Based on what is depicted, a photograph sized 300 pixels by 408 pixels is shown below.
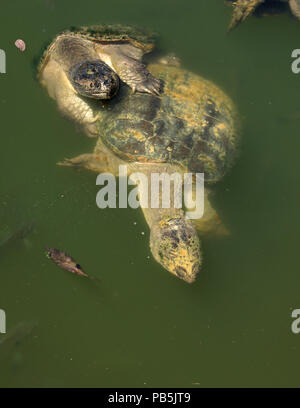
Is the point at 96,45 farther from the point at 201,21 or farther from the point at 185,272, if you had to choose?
the point at 185,272

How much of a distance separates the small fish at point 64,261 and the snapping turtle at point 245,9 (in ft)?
14.1

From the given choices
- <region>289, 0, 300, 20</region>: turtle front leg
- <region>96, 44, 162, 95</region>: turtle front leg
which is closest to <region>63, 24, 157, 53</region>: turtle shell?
<region>96, 44, 162, 95</region>: turtle front leg

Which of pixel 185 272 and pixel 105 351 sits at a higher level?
pixel 185 272

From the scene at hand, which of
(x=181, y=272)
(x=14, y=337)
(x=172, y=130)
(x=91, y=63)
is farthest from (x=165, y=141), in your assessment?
(x=14, y=337)

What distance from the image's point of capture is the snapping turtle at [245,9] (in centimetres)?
615

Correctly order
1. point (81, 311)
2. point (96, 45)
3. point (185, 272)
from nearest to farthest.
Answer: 1. point (185, 272)
2. point (81, 311)
3. point (96, 45)

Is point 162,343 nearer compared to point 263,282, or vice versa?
point 162,343

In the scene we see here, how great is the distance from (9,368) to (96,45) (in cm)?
452

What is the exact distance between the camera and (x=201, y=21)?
20.6ft

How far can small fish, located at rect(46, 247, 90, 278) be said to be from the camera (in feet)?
16.3

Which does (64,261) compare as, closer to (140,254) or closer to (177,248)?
(140,254)

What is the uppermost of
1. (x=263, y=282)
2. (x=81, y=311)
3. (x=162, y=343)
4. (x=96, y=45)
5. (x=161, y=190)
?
(x=96, y=45)

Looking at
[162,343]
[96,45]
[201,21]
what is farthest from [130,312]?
[201,21]

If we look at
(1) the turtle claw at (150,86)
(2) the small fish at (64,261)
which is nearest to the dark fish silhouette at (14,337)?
(2) the small fish at (64,261)
